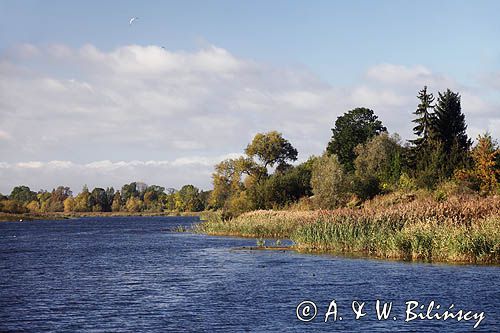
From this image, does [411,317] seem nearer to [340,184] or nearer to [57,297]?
[57,297]

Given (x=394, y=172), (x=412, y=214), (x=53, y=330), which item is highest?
(x=394, y=172)

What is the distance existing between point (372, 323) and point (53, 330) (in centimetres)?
1153

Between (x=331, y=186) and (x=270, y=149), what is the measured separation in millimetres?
39334

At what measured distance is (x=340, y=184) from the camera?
81.7 m

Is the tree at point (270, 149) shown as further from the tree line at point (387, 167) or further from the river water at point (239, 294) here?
the river water at point (239, 294)

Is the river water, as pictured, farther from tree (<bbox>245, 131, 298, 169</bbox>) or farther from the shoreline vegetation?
tree (<bbox>245, 131, 298, 169</bbox>)

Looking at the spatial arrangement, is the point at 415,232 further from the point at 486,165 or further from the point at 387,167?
the point at 387,167

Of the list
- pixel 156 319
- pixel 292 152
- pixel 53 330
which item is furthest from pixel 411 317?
pixel 292 152

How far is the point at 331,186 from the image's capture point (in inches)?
3172

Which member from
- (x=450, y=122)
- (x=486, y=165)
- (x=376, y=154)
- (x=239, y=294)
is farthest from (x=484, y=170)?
(x=239, y=294)

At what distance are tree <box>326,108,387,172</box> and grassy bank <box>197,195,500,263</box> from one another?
5894cm

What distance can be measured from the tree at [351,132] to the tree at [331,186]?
76.4ft

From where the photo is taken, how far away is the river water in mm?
23297

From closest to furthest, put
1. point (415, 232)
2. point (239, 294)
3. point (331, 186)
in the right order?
point (239, 294) < point (415, 232) < point (331, 186)
